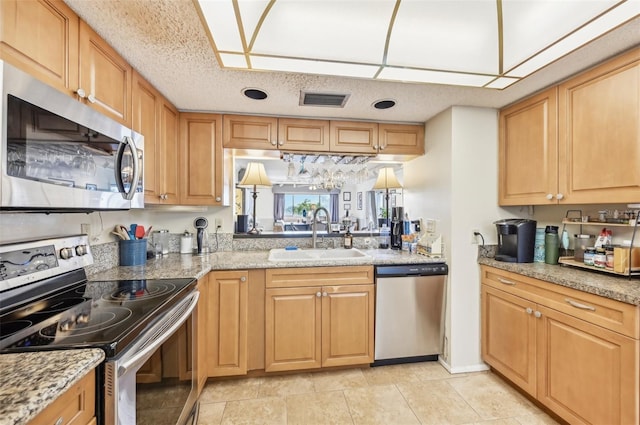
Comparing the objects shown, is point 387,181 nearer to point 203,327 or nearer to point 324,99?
point 324,99

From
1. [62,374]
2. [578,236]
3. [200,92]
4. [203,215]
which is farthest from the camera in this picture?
[203,215]

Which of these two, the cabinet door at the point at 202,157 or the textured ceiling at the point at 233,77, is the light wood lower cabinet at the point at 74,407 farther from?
the cabinet door at the point at 202,157

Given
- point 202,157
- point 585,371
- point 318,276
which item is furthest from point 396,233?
point 202,157

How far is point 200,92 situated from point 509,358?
2898mm

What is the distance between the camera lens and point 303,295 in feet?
6.82

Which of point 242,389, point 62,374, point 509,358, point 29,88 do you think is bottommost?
point 242,389

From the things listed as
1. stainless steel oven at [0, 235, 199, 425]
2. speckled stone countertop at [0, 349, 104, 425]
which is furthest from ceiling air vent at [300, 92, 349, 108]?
speckled stone countertop at [0, 349, 104, 425]

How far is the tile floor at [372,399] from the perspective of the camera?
1688 mm

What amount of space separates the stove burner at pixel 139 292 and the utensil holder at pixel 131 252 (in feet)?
1.78

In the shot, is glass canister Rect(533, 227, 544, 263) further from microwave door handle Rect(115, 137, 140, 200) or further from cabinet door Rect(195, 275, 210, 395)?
microwave door handle Rect(115, 137, 140, 200)

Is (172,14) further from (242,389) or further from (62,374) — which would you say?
(242,389)

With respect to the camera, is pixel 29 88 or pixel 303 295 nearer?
pixel 29 88

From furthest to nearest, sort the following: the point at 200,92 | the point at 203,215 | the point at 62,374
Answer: the point at 203,215 → the point at 200,92 → the point at 62,374

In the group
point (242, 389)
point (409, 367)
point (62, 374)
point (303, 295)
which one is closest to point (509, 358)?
point (409, 367)
